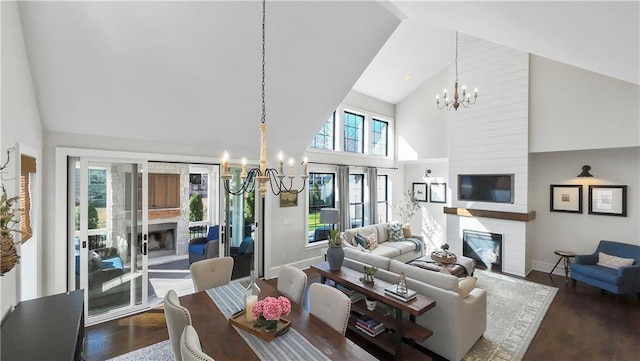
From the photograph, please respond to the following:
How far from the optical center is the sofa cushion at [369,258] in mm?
3488

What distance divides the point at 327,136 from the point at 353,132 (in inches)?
37.1

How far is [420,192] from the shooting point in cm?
780

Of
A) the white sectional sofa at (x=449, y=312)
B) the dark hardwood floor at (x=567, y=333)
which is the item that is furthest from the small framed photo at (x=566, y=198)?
the white sectional sofa at (x=449, y=312)

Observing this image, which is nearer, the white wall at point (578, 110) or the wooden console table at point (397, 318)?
the wooden console table at point (397, 318)

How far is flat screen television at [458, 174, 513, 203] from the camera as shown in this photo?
5742 mm

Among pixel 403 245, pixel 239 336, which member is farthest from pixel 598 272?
pixel 239 336

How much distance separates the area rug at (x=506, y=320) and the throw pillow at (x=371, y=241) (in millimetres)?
2040

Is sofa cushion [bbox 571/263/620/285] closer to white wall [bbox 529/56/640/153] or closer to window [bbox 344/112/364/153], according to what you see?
white wall [bbox 529/56/640/153]

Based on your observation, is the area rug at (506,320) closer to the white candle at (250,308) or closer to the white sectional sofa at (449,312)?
the white sectional sofa at (449,312)

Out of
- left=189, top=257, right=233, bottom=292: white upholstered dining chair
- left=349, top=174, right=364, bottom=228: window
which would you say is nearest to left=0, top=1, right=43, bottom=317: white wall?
left=189, top=257, right=233, bottom=292: white upholstered dining chair

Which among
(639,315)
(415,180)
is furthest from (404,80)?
(639,315)

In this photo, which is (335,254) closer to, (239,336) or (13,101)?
(239,336)

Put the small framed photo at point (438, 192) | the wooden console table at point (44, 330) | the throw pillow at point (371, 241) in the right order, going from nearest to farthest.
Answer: the wooden console table at point (44, 330)
the throw pillow at point (371, 241)
the small framed photo at point (438, 192)

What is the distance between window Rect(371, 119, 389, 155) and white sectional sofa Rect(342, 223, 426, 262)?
2.29 meters
